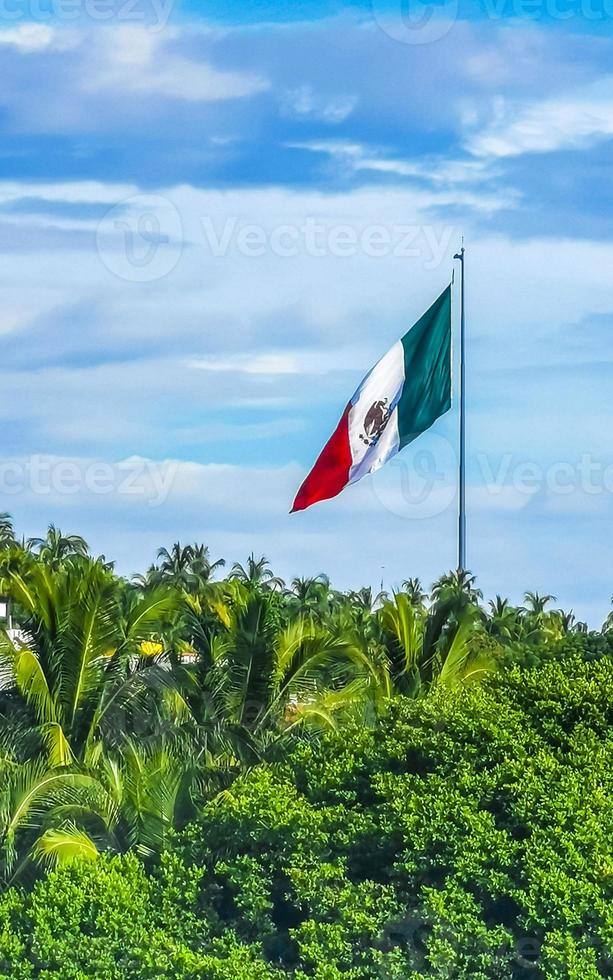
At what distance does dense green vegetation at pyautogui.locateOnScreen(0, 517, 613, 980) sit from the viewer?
14508mm

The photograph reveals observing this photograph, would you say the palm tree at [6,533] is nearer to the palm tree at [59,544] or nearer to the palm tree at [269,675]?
the palm tree at [59,544]

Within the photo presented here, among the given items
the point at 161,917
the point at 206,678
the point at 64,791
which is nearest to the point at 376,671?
the point at 206,678

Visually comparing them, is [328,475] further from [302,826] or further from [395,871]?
[395,871]

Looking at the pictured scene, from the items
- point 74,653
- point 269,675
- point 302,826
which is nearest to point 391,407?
point 269,675

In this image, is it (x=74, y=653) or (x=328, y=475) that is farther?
(x=74, y=653)

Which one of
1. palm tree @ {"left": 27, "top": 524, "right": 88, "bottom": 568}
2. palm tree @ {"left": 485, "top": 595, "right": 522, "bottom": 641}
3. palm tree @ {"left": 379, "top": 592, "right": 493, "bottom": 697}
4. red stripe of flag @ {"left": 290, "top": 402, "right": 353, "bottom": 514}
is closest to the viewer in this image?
red stripe of flag @ {"left": 290, "top": 402, "right": 353, "bottom": 514}

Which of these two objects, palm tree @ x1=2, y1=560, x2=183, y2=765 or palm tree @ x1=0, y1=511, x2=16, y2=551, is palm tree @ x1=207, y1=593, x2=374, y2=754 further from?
palm tree @ x1=0, y1=511, x2=16, y2=551

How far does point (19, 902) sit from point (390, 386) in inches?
348

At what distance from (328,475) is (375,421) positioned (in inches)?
43.5

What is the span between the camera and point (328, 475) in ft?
64.4

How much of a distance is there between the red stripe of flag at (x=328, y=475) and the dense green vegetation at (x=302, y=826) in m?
1.85

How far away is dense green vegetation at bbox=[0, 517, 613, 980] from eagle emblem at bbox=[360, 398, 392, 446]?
9.48 ft

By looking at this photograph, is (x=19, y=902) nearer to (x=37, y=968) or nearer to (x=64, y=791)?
(x=37, y=968)

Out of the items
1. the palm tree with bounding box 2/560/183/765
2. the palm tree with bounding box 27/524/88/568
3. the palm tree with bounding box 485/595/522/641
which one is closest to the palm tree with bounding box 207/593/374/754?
the palm tree with bounding box 2/560/183/765
